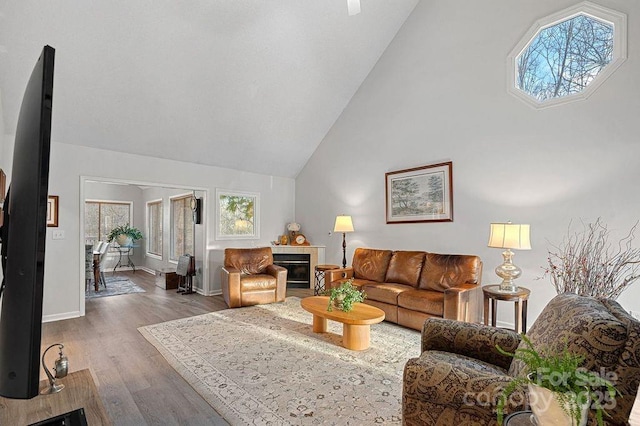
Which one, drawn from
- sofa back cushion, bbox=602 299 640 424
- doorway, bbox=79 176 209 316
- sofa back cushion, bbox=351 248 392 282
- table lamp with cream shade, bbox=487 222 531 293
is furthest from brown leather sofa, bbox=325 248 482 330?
doorway, bbox=79 176 209 316

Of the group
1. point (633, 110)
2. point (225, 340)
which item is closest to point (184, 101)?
point (225, 340)

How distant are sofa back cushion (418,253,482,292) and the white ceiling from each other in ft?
10.5

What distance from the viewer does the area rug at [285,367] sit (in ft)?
7.38

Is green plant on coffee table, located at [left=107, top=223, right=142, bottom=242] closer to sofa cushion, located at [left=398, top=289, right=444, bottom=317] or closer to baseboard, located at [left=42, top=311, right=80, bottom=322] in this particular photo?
baseboard, located at [left=42, top=311, right=80, bottom=322]

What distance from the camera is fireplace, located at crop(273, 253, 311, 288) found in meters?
6.37

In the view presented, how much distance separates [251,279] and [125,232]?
5.60m

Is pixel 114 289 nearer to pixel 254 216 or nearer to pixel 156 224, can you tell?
pixel 156 224

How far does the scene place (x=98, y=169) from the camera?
474cm

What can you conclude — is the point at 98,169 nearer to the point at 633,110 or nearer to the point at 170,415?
the point at 170,415

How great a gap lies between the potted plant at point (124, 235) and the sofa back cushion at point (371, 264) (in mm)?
6689

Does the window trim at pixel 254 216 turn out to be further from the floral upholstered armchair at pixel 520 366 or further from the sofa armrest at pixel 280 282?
the floral upholstered armchair at pixel 520 366

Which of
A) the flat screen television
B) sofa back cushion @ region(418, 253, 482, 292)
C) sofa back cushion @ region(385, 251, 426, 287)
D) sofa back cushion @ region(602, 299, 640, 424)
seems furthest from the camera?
sofa back cushion @ region(385, 251, 426, 287)

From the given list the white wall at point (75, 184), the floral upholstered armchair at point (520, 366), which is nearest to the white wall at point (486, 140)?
the floral upholstered armchair at point (520, 366)

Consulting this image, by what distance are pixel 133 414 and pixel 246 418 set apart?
30.3 inches
